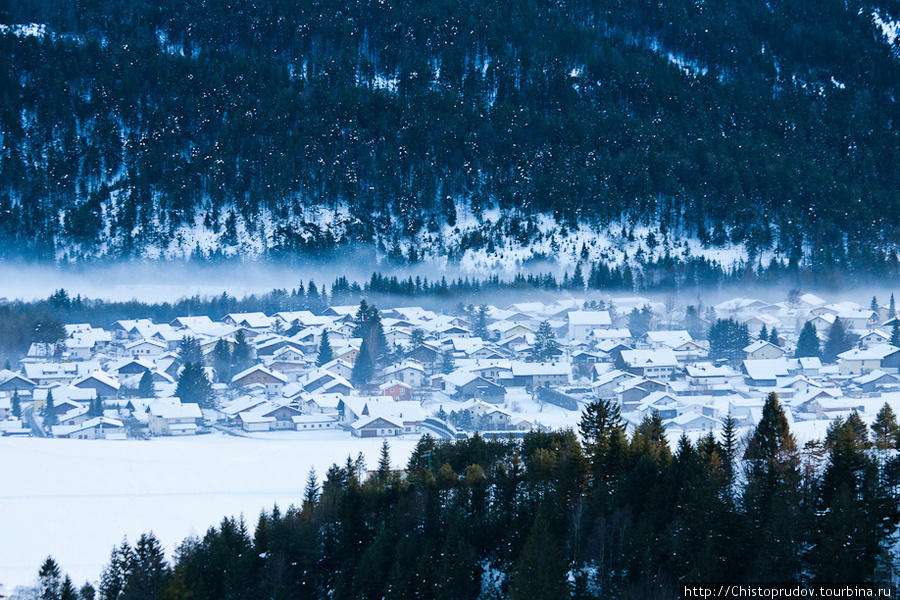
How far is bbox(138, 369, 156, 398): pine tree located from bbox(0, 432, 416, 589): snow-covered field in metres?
6.81

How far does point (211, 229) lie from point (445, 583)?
5658 cm

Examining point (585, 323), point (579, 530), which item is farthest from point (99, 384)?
point (579, 530)

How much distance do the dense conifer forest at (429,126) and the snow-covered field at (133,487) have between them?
3644cm

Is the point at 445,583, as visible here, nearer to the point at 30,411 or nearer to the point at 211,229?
the point at 30,411

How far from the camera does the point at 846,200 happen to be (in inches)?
2827

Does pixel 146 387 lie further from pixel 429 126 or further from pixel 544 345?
pixel 429 126

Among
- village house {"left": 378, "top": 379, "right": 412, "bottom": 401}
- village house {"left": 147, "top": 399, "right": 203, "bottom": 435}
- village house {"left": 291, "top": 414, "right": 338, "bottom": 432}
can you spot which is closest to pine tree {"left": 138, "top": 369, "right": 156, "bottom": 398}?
village house {"left": 147, "top": 399, "right": 203, "bottom": 435}

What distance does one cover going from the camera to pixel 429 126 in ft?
254

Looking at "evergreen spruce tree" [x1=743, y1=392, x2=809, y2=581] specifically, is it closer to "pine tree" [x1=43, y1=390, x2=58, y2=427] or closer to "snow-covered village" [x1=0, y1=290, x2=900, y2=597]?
"snow-covered village" [x1=0, y1=290, x2=900, y2=597]

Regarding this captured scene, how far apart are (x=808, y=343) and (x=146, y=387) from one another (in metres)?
32.6

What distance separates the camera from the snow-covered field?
2144 centimetres

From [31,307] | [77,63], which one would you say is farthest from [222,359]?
[77,63]

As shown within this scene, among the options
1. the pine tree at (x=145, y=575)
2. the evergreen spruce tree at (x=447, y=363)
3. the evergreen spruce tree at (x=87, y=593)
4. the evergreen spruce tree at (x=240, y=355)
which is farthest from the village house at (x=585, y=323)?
the evergreen spruce tree at (x=87, y=593)

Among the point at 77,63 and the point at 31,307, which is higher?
the point at 77,63
